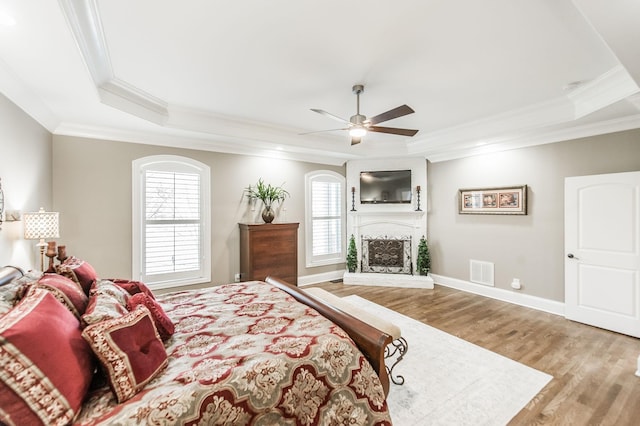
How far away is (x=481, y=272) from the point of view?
4.96 m

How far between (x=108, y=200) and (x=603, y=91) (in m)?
6.17

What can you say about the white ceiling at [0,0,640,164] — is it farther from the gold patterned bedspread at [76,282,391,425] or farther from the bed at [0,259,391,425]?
the gold patterned bedspread at [76,282,391,425]

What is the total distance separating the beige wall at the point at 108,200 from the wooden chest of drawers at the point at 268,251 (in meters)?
0.38

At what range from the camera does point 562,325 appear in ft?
12.0

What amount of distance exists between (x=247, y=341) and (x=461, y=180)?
495cm

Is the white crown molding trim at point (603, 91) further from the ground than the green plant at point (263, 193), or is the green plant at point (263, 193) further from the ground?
the white crown molding trim at point (603, 91)

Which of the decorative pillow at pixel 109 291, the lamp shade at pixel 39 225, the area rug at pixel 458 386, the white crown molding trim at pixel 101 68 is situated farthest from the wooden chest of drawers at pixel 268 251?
the decorative pillow at pixel 109 291

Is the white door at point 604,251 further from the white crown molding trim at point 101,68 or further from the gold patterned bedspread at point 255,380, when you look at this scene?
the white crown molding trim at point 101,68

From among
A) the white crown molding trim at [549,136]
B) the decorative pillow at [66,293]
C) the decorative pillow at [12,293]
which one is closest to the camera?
the decorative pillow at [12,293]

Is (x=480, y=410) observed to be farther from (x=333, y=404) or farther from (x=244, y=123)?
(x=244, y=123)

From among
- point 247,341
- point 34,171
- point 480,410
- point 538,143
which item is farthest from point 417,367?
point 34,171

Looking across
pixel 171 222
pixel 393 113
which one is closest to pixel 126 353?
pixel 393 113

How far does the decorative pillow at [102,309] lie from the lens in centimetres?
137

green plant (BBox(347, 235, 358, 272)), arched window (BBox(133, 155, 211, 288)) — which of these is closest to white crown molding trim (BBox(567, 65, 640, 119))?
green plant (BBox(347, 235, 358, 272))
